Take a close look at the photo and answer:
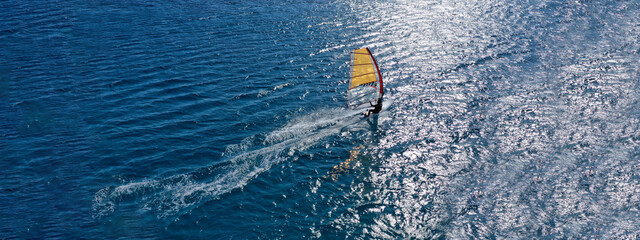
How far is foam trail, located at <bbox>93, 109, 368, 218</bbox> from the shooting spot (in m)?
38.6

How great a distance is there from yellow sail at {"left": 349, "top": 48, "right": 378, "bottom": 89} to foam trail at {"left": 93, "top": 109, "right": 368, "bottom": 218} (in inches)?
200

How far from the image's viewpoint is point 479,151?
44188 mm

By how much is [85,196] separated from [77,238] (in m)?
5.20

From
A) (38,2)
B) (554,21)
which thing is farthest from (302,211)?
(38,2)

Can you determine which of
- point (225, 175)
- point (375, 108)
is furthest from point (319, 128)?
point (225, 175)


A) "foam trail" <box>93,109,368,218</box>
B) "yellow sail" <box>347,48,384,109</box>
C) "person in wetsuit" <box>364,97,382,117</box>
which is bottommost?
"foam trail" <box>93,109,368,218</box>

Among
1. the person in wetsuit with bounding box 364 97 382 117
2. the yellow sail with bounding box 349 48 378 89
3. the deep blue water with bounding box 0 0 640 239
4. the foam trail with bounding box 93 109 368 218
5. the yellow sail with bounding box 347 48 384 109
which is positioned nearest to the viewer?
the deep blue water with bounding box 0 0 640 239

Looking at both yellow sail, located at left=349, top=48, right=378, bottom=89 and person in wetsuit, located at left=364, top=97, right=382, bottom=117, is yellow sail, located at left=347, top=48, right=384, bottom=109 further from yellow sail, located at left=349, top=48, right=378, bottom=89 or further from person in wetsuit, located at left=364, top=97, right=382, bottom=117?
person in wetsuit, located at left=364, top=97, right=382, bottom=117

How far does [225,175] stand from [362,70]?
2003 centimetres

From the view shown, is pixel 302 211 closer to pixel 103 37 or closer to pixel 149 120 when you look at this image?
pixel 149 120

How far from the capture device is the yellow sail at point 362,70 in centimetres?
5178

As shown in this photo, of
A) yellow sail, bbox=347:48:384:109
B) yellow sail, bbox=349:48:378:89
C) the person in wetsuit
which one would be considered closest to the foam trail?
the person in wetsuit

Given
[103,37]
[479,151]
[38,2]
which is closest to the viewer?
[479,151]

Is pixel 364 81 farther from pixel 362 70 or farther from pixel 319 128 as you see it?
pixel 319 128
